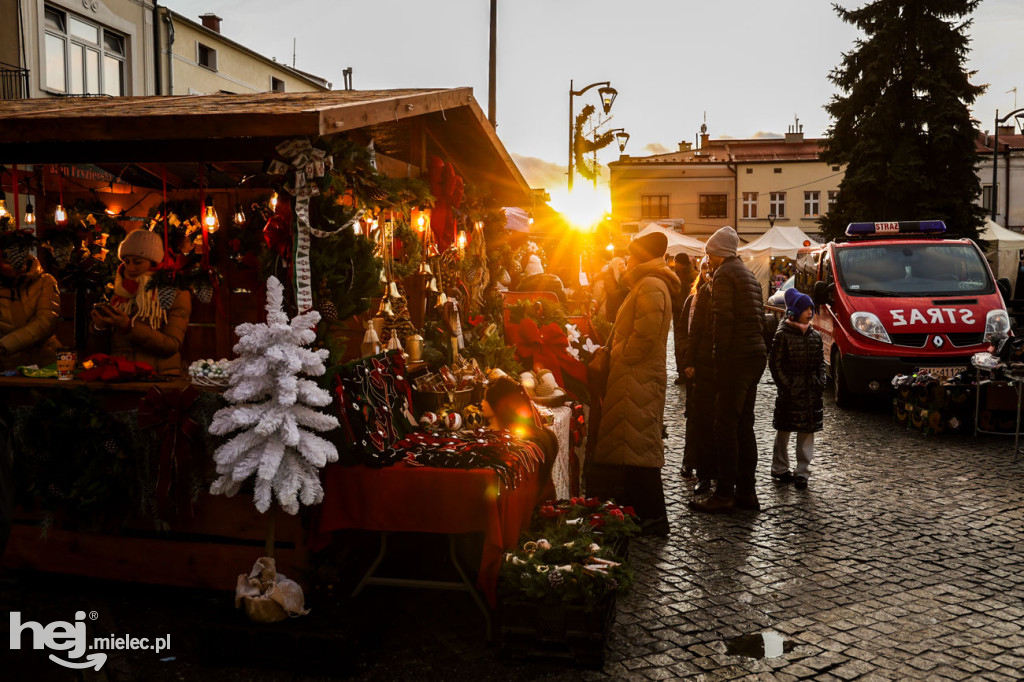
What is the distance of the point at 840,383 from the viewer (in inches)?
461

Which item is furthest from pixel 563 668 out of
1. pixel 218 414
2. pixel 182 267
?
pixel 182 267

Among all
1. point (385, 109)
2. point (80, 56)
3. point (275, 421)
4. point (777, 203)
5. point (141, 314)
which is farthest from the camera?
point (777, 203)

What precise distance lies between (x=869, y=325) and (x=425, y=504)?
845 centimetres

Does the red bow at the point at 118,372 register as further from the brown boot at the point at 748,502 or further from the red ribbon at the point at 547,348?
the brown boot at the point at 748,502

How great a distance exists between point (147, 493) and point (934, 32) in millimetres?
31200

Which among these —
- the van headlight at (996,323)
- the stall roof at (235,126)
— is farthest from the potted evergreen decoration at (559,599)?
the van headlight at (996,323)

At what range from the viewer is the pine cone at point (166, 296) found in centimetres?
587

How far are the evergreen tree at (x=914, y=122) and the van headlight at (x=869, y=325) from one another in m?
19.2

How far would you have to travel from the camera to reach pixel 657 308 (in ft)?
20.2

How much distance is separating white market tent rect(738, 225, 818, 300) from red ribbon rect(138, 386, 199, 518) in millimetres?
25902

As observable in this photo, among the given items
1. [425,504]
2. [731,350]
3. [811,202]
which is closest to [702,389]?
[731,350]

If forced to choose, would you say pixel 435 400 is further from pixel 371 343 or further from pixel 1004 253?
pixel 1004 253

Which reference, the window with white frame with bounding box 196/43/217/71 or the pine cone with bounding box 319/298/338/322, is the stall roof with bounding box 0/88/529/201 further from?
the window with white frame with bounding box 196/43/217/71

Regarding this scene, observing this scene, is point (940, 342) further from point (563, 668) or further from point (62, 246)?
point (62, 246)
